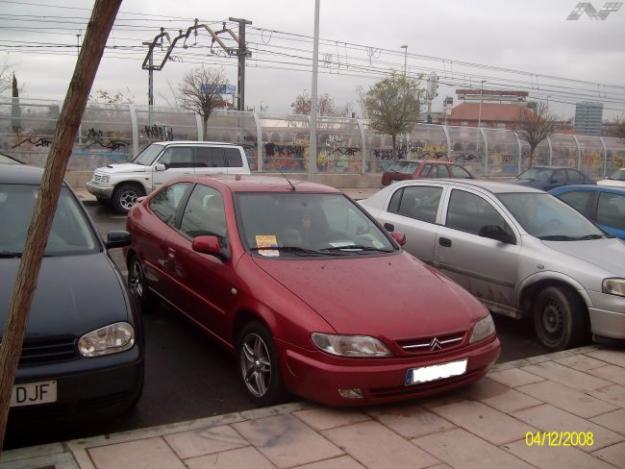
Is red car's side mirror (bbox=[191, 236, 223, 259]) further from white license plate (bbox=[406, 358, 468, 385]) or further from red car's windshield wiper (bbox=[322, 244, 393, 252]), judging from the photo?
white license plate (bbox=[406, 358, 468, 385])

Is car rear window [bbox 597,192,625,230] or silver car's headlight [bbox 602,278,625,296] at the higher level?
car rear window [bbox 597,192,625,230]

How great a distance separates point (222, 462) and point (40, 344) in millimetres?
1165

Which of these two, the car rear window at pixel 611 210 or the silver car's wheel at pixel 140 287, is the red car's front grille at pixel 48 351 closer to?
the silver car's wheel at pixel 140 287

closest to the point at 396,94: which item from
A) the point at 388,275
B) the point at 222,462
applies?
the point at 388,275

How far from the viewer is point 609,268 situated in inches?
214

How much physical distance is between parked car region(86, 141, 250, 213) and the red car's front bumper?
1146 cm

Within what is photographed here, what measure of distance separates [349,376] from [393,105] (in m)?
24.2

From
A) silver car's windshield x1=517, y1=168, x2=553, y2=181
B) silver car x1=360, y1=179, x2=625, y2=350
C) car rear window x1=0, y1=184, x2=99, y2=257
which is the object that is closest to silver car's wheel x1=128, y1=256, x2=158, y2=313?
car rear window x1=0, y1=184, x2=99, y2=257

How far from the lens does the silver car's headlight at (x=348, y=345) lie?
3672 millimetres

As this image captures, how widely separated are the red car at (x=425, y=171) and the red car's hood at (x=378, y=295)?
1507cm

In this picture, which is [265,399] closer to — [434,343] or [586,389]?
[434,343]

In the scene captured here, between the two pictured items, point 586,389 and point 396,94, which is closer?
point 586,389

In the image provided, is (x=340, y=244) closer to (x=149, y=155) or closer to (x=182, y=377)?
(x=182, y=377)

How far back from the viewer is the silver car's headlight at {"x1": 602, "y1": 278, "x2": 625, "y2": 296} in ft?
17.3
